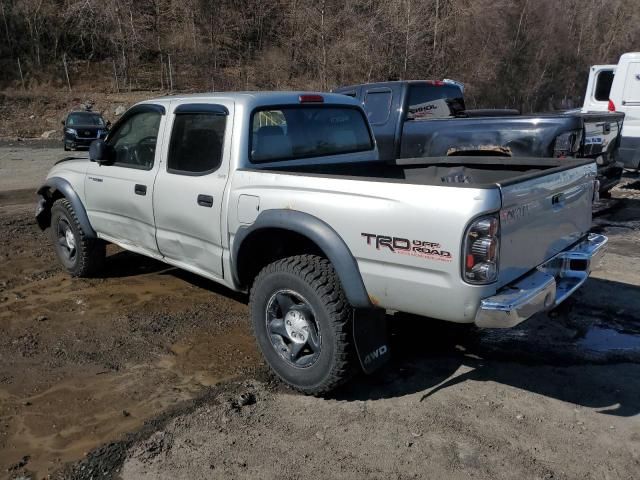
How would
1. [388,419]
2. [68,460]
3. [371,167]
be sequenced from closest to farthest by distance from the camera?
1. [68,460]
2. [388,419]
3. [371,167]

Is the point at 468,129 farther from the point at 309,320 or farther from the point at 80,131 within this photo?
the point at 80,131

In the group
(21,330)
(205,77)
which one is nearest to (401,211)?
(21,330)

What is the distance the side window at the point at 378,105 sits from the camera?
864 cm

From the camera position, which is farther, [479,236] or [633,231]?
[633,231]

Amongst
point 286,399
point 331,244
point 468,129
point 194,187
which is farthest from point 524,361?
point 468,129

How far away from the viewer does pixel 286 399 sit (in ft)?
11.9

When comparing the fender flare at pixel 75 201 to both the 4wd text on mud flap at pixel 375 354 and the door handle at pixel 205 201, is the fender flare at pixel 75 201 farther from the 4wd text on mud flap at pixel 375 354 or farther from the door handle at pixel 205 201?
the 4wd text on mud flap at pixel 375 354

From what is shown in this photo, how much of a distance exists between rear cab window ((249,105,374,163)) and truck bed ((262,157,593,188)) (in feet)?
0.49

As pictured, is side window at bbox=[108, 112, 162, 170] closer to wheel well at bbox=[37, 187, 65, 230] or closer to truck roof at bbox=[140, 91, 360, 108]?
truck roof at bbox=[140, 91, 360, 108]

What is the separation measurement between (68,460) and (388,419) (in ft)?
5.75

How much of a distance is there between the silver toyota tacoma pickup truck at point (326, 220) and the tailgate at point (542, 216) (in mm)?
13

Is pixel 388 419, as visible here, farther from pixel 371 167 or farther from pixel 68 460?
pixel 371 167

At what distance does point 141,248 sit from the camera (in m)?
5.02

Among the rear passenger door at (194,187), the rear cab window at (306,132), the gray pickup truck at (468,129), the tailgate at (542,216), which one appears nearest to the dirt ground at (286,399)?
the rear passenger door at (194,187)
